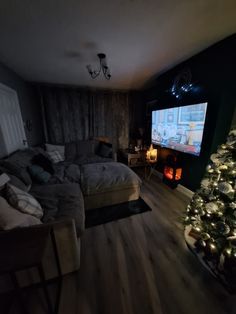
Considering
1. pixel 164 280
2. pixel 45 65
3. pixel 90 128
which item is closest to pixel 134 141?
pixel 90 128

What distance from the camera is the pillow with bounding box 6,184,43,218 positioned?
1.20 meters

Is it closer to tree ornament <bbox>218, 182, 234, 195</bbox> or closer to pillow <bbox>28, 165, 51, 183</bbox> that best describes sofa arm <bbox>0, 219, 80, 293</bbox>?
pillow <bbox>28, 165, 51, 183</bbox>

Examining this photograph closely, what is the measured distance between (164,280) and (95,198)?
133cm

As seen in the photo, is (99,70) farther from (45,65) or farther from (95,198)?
(95,198)

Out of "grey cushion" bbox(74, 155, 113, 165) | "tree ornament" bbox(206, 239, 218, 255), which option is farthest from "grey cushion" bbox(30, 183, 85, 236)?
"tree ornament" bbox(206, 239, 218, 255)

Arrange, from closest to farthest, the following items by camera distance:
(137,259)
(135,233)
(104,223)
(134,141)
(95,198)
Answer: (137,259) < (135,233) < (104,223) < (95,198) < (134,141)

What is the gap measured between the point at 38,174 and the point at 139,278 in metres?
1.83

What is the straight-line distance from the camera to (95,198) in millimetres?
2209

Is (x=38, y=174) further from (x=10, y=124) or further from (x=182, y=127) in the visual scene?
(x=182, y=127)

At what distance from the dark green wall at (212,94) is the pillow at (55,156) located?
Answer: 272 centimetres

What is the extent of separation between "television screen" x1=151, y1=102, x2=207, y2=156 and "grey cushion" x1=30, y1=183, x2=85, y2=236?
1.94m

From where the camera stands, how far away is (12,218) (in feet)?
3.49

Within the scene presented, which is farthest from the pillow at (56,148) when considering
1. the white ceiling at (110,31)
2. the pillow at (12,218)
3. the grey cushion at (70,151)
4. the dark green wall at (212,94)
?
the dark green wall at (212,94)

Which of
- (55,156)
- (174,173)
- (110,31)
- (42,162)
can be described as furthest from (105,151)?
(110,31)
